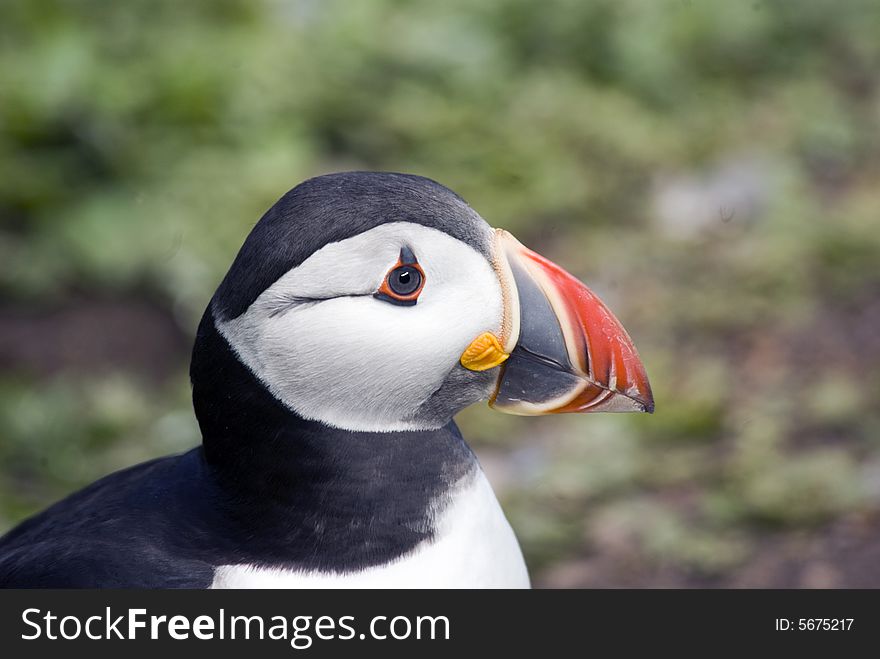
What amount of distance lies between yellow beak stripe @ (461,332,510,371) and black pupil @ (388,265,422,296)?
0.67ft

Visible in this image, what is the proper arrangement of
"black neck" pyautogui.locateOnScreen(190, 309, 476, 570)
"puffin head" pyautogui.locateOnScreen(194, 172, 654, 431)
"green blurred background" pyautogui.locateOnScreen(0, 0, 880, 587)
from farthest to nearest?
"green blurred background" pyautogui.locateOnScreen(0, 0, 880, 587), "black neck" pyautogui.locateOnScreen(190, 309, 476, 570), "puffin head" pyautogui.locateOnScreen(194, 172, 654, 431)

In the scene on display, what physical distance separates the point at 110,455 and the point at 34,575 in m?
2.47

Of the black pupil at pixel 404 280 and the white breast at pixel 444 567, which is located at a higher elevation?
the black pupil at pixel 404 280

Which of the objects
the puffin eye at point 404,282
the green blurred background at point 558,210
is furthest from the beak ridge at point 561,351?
the green blurred background at point 558,210

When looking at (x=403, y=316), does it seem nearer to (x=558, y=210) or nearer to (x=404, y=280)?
(x=404, y=280)

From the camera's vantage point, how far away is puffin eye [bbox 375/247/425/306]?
2.71 meters

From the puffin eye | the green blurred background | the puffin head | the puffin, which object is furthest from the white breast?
the green blurred background

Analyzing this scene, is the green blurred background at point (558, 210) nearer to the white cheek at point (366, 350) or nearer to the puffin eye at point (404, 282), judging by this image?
the white cheek at point (366, 350)

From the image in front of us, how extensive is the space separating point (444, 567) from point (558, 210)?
3.74m

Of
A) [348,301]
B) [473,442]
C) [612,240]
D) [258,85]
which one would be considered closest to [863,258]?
[612,240]

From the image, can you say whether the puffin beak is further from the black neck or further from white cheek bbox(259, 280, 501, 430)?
the black neck

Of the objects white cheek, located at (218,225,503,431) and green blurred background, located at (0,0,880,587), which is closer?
white cheek, located at (218,225,503,431)

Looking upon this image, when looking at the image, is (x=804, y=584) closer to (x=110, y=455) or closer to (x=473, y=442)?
(x=473, y=442)

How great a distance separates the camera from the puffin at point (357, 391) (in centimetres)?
271
